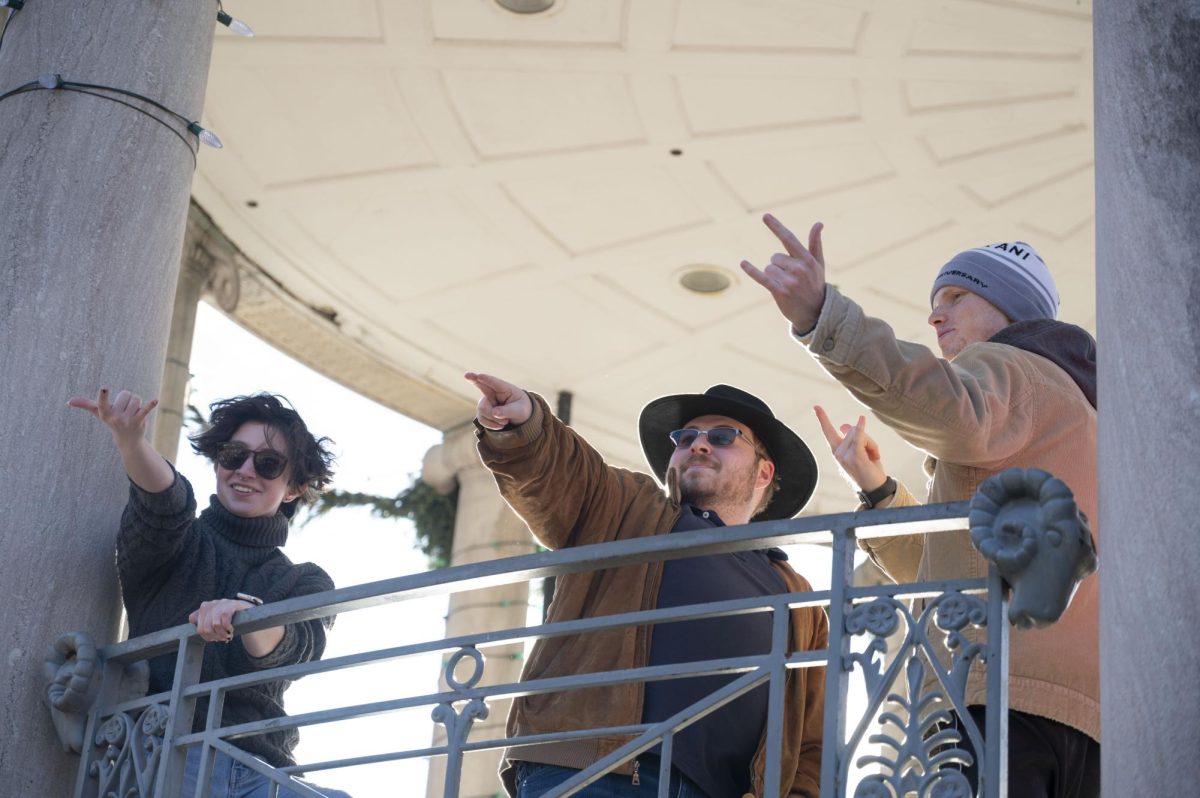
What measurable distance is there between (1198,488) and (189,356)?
305 inches

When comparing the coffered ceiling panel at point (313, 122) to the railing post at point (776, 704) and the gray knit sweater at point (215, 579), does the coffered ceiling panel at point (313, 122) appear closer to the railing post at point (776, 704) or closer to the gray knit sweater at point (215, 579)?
the gray knit sweater at point (215, 579)

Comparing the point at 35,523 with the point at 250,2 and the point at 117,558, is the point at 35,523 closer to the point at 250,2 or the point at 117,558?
the point at 117,558

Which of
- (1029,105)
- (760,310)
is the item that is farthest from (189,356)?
(1029,105)

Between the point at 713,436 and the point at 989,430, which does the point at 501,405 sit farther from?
the point at 989,430

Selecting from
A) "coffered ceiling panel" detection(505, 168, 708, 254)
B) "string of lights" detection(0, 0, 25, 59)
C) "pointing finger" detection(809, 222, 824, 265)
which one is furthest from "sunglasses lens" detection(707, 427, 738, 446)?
"coffered ceiling panel" detection(505, 168, 708, 254)

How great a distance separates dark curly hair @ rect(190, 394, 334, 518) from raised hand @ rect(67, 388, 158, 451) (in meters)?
0.49

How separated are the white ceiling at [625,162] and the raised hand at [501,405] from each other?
4.57m

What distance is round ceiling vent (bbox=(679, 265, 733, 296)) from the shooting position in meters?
11.6

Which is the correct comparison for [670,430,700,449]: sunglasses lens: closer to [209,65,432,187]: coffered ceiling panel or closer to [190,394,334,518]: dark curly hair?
[190,394,334,518]: dark curly hair

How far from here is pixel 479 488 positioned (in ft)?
41.0

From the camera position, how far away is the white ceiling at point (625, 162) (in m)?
9.61

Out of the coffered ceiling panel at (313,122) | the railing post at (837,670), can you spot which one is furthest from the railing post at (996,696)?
the coffered ceiling panel at (313,122)

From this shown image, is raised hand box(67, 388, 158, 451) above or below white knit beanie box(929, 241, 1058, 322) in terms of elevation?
below

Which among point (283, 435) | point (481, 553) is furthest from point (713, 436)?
point (481, 553)
